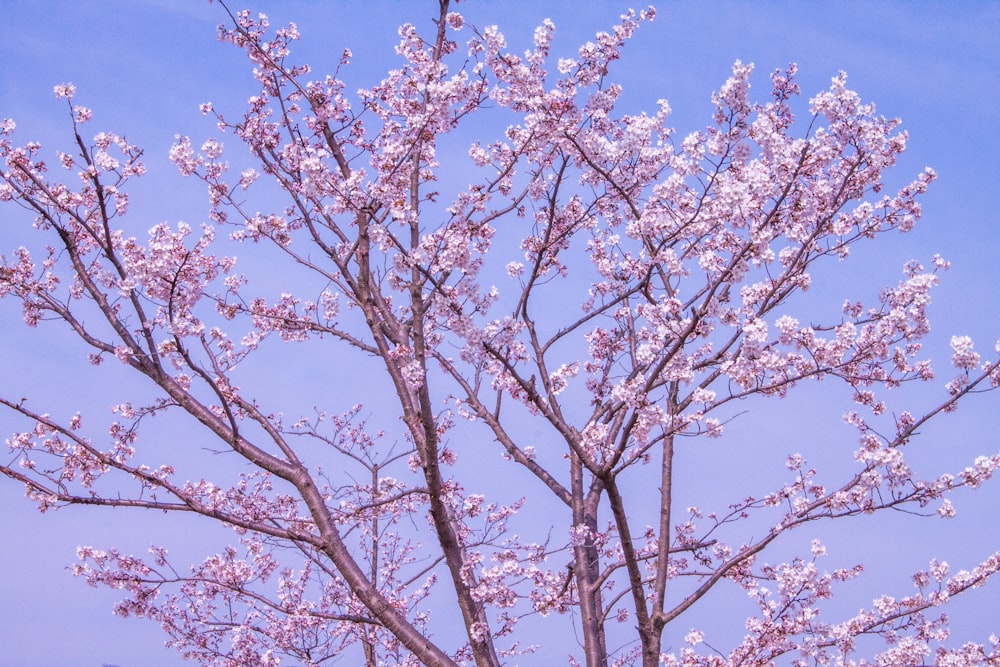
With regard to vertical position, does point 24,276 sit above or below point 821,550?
above

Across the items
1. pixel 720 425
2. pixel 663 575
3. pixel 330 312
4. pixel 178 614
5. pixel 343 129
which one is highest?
pixel 343 129

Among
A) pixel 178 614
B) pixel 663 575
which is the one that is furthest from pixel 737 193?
pixel 178 614

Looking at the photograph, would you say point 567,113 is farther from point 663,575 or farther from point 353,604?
point 353,604

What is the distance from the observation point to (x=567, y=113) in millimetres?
7391

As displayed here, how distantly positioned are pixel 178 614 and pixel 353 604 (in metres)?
2.28

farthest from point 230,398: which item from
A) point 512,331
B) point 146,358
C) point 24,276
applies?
point 512,331

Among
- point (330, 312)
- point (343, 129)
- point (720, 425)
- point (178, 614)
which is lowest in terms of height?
point (720, 425)

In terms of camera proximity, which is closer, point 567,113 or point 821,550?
point 567,113

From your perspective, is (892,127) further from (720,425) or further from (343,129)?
(343,129)

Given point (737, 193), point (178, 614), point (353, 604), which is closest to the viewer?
point (737, 193)

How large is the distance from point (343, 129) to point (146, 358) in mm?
2970

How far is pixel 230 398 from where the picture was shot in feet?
24.9

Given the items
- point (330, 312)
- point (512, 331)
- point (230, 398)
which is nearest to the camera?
point (512, 331)

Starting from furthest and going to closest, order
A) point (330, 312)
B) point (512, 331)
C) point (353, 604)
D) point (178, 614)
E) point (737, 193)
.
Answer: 1. point (178, 614)
2. point (353, 604)
3. point (330, 312)
4. point (512, 331)
5. point (737, 193)
